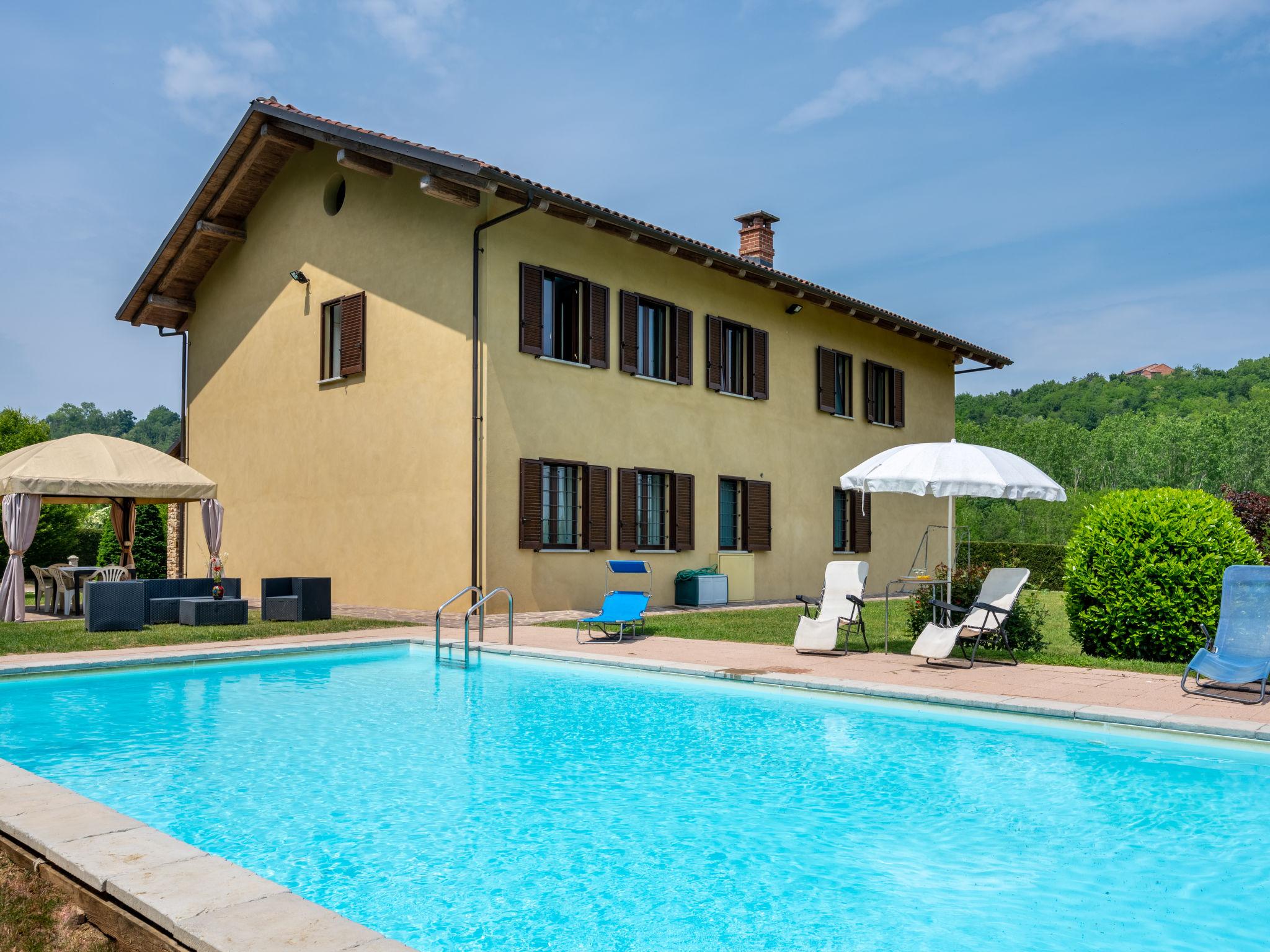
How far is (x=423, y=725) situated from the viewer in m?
6.96

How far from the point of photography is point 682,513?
51.6 ft

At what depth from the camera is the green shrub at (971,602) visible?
9.56m

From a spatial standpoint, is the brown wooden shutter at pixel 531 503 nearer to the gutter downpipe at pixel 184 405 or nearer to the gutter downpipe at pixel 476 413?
the gutter downpipe at pixel 476 413

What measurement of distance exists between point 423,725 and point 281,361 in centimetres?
1129

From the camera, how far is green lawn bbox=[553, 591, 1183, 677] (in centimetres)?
876

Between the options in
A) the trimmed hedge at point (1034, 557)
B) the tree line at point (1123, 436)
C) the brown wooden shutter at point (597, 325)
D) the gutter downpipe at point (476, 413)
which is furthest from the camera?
the tree line at point (1123, 436)

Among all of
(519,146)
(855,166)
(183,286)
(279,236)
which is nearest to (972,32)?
(855,166)

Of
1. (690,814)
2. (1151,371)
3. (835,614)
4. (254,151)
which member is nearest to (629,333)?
(835,614)

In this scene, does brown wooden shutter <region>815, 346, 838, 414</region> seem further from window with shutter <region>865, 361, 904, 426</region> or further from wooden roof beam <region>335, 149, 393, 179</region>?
wooden roof beam <region>335, 149, 393, 179</region>

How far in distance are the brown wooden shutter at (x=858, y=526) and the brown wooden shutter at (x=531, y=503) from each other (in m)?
8.35

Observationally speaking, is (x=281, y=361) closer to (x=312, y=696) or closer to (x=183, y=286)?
(x=183, y=286)

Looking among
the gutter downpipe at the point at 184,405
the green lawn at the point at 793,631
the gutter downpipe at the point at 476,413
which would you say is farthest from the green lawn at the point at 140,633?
the gutter downpipe at the point at 184,405

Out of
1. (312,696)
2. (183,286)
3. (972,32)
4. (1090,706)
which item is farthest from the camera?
(183,286)

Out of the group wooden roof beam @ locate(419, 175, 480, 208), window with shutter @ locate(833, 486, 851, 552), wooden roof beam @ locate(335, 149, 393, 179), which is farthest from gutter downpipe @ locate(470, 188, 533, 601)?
window with shutter @ locate(833, 486, 851, 552)
